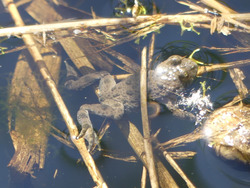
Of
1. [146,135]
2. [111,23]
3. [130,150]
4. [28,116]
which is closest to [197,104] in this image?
[146,135]

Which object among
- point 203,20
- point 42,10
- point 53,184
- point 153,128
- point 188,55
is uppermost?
point 42,10

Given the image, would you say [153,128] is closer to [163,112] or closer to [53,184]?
[163,112]

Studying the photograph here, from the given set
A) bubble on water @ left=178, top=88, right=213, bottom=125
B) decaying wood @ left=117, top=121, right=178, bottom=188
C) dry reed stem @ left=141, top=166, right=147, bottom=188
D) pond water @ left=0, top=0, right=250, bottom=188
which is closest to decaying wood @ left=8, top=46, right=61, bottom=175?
pond water @ left=0, top=0, right=250, bottom=188

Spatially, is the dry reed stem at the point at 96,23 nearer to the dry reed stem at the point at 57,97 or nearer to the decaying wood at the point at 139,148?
the dry reed stem at the point at 57,97

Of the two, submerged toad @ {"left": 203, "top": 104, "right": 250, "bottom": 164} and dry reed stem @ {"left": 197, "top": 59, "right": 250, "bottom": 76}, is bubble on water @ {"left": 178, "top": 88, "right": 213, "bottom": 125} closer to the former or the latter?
submerged toad @ {"left": 203, "top": 104, "right": 250, "bottom": 164}

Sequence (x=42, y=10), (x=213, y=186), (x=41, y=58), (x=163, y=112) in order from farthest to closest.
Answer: (x=42, y=10), (x=41, y=58), (x=163, y=112), (x=213, y=186)

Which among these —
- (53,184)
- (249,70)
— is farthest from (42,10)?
(249,70)

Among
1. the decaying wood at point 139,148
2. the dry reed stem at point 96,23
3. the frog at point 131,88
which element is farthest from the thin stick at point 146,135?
the dry reed stem at point 96,23
